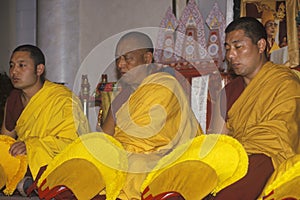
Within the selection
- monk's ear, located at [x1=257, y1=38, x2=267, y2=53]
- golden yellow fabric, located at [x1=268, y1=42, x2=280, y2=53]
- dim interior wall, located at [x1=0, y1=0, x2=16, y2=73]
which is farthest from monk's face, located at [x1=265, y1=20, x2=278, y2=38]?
dim interior wall, located at [x1=0, y1=0, x2=16, y2=73]

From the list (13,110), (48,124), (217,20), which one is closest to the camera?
(48,124)

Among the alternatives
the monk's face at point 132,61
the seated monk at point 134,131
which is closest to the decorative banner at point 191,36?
the seated monk at point 134,131

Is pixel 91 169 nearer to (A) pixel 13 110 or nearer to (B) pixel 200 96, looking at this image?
(A) pixel 13 110

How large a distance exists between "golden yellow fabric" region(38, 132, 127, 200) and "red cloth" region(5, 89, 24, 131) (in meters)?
1.35

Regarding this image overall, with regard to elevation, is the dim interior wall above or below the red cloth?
above

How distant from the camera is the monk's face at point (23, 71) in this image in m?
5.20

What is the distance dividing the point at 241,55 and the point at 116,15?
3728 millimetres

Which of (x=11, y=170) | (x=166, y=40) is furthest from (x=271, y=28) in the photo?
(x=11, y=170)

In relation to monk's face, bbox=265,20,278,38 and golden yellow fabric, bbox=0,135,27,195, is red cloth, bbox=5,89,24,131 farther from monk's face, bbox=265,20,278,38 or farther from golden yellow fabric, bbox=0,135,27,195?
monk's face, bbox=265,20,278,38

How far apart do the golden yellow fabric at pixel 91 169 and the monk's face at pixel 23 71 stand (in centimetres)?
127

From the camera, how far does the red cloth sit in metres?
5.34

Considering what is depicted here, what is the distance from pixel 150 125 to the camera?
431 centimetres

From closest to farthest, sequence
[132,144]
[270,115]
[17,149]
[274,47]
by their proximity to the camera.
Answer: [270,115] < [132,144] < [17,149] < [274,47]

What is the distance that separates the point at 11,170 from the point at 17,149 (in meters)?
0.16
